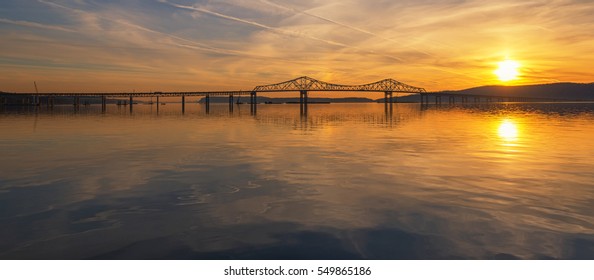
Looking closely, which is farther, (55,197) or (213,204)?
(55,197)

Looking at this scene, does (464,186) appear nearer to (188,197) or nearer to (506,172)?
(506,172)

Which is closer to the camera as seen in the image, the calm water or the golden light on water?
the calm water

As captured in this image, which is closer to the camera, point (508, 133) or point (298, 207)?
point (298, 207)

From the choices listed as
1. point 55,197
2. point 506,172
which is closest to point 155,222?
point 55,197

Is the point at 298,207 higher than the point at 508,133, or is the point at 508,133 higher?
the point at 508,133

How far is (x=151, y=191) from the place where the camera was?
14.6 meters

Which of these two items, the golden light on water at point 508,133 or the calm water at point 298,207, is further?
the golden light on water at point 508,133

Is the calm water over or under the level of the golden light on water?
under

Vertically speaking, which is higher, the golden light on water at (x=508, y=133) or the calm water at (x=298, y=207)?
the golden light on water at (x=508, y=133)

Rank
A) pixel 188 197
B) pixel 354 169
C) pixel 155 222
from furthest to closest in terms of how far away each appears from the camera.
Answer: pixel 354 169
pixel 188 197
pixel 155 222
